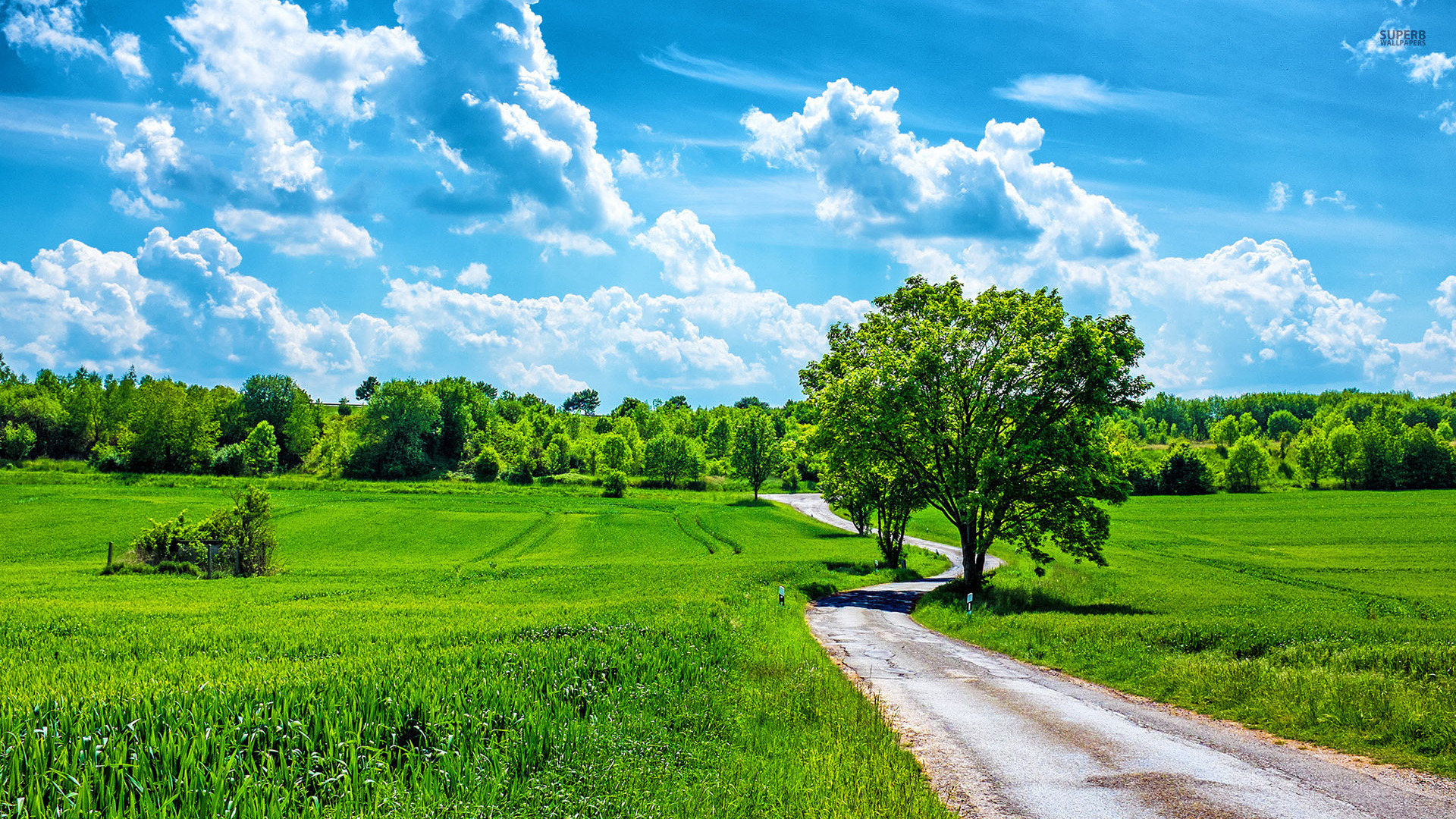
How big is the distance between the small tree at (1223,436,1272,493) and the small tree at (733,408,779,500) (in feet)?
258

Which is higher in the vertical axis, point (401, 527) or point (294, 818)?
point (294, 818)

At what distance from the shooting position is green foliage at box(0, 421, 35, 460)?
10894 cm

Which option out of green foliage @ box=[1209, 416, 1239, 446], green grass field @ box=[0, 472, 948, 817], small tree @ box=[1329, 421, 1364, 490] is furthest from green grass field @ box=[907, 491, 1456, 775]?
green foliage @ box=[1209, 416, 1239, 446]

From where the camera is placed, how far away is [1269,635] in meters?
16.3

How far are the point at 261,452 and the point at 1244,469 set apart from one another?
169 metres

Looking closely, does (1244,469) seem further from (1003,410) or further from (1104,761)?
(1104,761)

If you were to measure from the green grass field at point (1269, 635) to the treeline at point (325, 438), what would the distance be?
61535mm

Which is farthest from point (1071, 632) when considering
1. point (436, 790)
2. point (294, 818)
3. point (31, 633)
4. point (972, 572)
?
point (31, 633)

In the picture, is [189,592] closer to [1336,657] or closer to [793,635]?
[793,635]

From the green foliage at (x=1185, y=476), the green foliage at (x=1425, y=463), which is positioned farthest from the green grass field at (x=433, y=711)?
the green foliage at (x=1425, y=463)

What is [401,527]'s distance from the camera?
209 feet

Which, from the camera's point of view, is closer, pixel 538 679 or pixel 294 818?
pixel 294 818

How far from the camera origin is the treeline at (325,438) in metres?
107

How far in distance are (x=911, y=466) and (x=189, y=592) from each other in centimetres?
3179
